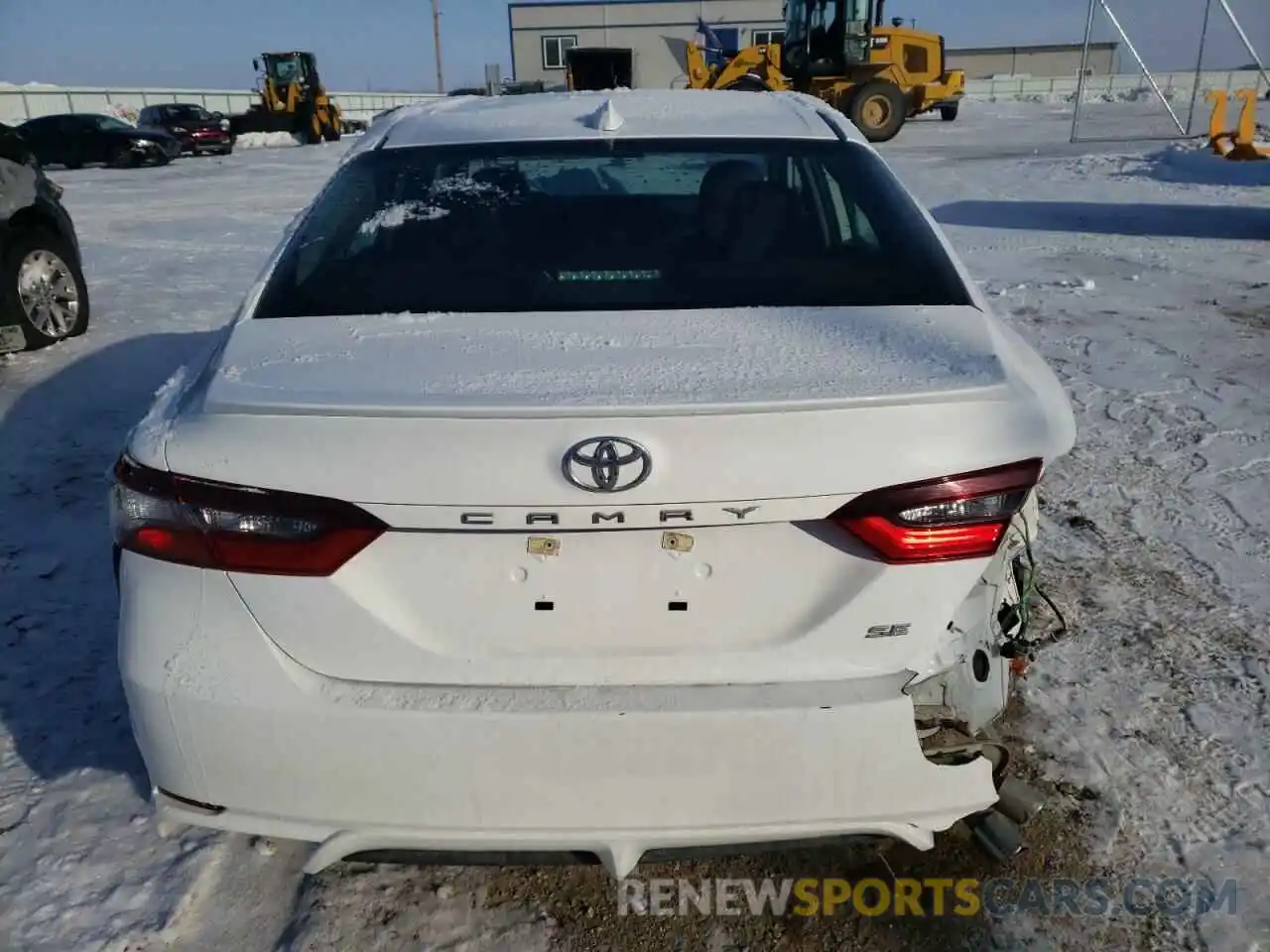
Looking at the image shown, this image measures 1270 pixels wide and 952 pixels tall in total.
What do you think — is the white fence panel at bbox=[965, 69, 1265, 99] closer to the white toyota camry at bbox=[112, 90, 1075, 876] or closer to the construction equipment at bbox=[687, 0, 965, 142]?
the construction equipment at bbox=[687, 0, 965, 142]

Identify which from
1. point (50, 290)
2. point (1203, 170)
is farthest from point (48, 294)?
point (1203, 170)

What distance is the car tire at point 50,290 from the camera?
5.83 meters

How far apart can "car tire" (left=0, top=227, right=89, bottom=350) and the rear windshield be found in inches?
169

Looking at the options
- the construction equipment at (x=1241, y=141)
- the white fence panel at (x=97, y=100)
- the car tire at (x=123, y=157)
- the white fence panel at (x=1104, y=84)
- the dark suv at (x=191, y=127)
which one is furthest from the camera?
the white fence panel at (x=1104, y=84)

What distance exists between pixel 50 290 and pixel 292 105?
92.8ft

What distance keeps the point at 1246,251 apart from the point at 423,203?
903 cm

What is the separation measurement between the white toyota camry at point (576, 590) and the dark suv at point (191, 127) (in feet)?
90.1

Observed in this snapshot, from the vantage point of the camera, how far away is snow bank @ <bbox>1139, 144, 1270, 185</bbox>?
1302 cm

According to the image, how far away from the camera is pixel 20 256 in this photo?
592 centimetres

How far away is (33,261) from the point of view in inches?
238

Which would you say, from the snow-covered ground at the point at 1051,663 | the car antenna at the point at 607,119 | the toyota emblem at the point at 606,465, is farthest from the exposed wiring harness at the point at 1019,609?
the car antenna at the point at 607,119

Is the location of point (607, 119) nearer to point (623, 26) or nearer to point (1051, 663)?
point (1051, 663)

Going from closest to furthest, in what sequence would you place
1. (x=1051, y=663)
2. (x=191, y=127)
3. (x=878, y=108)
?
(x=1051, y=663) < (x=878, y=108) < (x=191, y=127)

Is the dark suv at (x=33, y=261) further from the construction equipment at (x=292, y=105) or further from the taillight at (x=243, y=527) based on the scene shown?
the construction equipment at (x=292, y=105)
